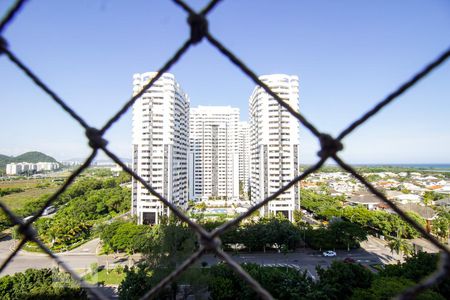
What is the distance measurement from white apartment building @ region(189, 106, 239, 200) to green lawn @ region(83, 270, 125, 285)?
18977 millimetres

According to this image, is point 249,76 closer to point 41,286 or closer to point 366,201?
point 41,286

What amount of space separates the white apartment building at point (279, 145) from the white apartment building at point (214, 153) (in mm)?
12192

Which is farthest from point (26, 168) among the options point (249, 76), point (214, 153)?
point (249, 76)

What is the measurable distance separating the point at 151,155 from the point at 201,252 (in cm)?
1812

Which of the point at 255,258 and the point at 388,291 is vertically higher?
the point at 388,291

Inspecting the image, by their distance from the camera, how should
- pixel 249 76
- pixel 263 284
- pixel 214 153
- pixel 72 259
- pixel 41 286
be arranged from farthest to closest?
pixel 214 153 → pixel 72 259 → pixel 263 284 → pixel 41 286 → pixel 249 76

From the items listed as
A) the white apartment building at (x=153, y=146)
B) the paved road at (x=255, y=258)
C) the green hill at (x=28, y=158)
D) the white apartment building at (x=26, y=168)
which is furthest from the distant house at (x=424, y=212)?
the green hill at (x=28, y=158)

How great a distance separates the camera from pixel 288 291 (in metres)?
6.47

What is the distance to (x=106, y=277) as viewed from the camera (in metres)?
10.0

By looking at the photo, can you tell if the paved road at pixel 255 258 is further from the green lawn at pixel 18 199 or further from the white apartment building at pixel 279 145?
the white apartment building at pixel 279 145

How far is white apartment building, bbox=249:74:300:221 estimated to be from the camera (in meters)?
18.2

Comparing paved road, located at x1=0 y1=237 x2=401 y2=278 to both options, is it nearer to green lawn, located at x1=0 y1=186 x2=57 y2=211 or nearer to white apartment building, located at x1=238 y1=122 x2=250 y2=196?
green lawn, located at x1=0 y1=186 x2=57 y2=211

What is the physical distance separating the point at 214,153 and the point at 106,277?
22928 millimetres

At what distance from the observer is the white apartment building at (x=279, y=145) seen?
18219 millimetres
